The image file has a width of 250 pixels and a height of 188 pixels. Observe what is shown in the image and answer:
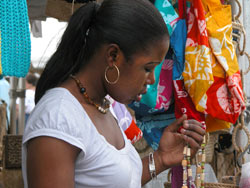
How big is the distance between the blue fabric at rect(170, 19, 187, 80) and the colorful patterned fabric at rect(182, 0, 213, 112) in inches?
1.2

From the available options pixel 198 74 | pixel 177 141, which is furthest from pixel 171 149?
pixel 198 74

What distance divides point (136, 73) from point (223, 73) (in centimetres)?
76

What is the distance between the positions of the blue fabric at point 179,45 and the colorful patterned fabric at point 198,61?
30mm

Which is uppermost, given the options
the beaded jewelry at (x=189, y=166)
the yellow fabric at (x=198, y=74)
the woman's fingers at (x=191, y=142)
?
the yellow fabric at (x=198, y=74)

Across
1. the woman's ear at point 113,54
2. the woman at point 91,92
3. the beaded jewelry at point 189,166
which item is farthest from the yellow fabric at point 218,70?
the woman's ear at point 113,54

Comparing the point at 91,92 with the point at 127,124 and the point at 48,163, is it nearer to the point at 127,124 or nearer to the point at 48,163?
the point at 48,163

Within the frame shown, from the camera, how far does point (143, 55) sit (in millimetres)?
1179

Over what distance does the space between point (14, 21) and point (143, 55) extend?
63cm

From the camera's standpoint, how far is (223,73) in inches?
72.2

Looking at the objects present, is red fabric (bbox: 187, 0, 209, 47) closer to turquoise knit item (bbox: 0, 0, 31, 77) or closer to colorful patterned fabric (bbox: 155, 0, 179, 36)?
colorful patterned fabric (bbox: 155, 0, 179, 36)

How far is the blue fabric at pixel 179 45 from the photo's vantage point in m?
1.85

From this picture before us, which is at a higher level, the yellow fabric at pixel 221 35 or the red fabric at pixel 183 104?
the yellow fabric at pixel 221 35

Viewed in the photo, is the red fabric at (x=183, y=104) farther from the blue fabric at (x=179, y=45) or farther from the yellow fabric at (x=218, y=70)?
the yellow fabric at (x=218, y=70)

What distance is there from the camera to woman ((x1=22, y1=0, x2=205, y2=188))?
1.03 meters
